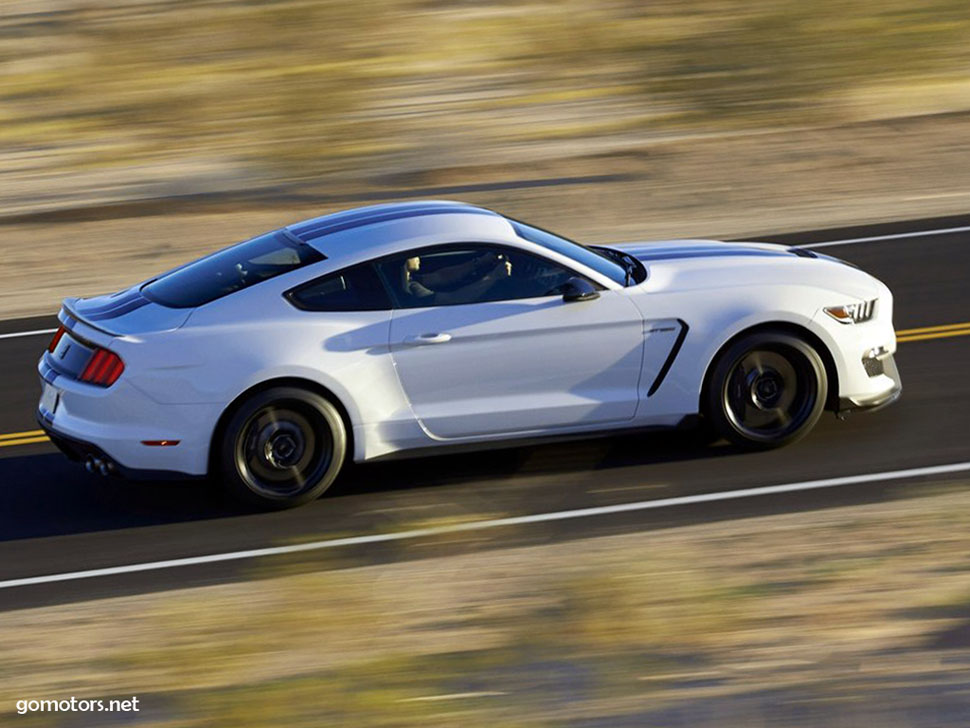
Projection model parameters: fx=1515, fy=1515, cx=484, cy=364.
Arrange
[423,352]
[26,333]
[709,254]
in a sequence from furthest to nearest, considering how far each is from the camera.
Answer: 1. [26,333]
2. [709,254]
3. [423,352]

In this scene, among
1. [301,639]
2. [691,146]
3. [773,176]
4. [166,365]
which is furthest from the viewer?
[691,146]

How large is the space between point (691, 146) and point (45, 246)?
7.57 metres

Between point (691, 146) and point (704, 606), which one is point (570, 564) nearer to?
point (704, 606)

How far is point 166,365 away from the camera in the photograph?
834cm

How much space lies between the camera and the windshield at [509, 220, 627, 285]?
9.06 m

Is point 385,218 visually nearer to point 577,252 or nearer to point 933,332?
point 577,252

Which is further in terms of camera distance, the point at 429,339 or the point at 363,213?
the point at 363,213

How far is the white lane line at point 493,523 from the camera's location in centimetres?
812

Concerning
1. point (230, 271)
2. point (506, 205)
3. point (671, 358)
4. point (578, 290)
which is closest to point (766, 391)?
point (671, 358)

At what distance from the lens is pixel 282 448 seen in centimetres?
861

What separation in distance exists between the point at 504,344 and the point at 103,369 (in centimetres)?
226

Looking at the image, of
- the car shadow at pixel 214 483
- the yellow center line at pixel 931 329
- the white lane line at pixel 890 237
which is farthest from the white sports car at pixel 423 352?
the white lane line at pixel 890 237

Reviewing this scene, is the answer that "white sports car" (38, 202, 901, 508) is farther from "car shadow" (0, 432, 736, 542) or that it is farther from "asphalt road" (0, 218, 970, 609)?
"car shadow" (0, 432, 736, 542)

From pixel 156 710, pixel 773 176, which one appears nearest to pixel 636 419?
pixel 156 710
